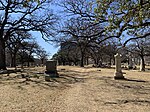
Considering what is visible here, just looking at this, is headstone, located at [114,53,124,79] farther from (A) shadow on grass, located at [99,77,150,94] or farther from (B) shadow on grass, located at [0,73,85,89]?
(B) shadow on grass, located at [0,73,85,89]

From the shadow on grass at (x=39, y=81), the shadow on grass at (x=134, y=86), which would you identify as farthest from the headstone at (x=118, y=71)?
the shadow on grass at (x=39, y=81)

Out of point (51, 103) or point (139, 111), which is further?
point (51, 103)

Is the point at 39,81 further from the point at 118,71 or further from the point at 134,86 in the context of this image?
the point at 118,71

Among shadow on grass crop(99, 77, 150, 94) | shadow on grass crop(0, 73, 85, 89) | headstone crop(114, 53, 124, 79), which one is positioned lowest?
shadow on grass crop(99, 77, 150, 94)

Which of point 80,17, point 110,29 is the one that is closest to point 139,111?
point 110,29

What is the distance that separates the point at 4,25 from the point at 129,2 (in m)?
20.2

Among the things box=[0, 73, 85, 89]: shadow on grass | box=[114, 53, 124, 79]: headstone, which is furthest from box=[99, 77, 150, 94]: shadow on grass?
box=[0, 73, 85, 89]: shadow on grass

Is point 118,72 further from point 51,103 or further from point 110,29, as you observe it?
point 51,103

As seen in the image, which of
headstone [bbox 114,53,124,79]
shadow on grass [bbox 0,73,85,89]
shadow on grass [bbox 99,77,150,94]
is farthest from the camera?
headstone [bbox 114,53,124,79]

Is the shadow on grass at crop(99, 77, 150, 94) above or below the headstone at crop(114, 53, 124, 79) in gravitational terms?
below

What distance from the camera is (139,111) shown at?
7.09 meters

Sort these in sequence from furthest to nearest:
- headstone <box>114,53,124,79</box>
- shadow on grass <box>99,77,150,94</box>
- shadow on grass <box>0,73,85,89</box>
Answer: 1. headstone <box>114,53,124,79</box>
2. shadow on grass <box>0,73,85,89</box>
3. shadow on grass <box>99,77,150,94</box>

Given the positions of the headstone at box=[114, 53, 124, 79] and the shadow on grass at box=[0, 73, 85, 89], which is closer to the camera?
the shadow on grass at box=[0, 73, 85, 89]

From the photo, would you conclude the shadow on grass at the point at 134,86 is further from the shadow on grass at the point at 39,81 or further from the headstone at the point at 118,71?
the shadow on grass at the point at 39,81
